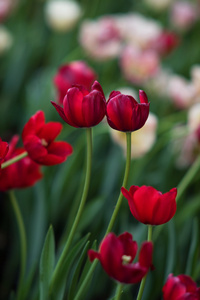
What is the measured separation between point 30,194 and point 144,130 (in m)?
0.31

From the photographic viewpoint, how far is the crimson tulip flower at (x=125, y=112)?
39 centimetres

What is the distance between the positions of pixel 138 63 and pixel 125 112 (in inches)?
24.8

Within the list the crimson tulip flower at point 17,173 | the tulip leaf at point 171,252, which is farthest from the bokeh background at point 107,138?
the crimson tulip flower at point 17,173

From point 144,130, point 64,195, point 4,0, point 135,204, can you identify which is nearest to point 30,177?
point 135,204

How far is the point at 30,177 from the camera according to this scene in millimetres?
517

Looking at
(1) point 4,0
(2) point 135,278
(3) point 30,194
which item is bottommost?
(3) point 30,194

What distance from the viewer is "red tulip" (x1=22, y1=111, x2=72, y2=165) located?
1.43ft

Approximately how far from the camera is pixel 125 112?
0.39 meters

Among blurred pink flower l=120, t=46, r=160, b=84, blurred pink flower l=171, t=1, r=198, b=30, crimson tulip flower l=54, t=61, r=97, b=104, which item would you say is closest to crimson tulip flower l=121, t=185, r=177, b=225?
crimson tulip flower l=54, t=61, r=97, b=104

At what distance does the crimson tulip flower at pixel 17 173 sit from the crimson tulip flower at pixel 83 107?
0.33ft

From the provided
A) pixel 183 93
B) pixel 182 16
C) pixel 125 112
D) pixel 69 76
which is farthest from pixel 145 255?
pixel 182 16

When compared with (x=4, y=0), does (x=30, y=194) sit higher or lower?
lower

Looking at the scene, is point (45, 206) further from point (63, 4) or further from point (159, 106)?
point (63, 4)

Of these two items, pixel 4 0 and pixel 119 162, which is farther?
pixel 4 0
